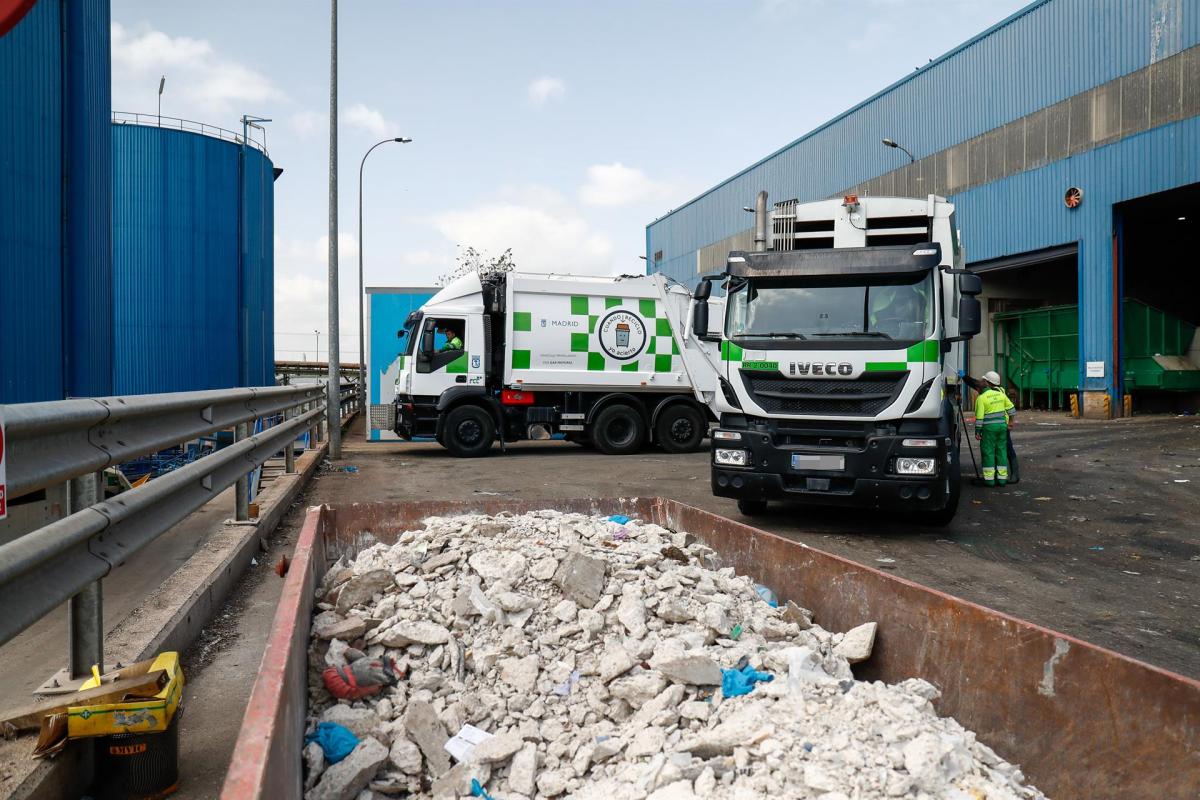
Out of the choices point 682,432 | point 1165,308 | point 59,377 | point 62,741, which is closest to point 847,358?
point 62,741

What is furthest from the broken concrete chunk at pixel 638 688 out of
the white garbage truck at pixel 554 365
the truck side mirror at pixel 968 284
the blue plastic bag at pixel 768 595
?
the white garbage truck at pixel 554 365

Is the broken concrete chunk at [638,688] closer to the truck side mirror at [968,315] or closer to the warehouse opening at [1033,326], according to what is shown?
the truck side mirror at [968,315]

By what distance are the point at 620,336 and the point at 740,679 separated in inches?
494

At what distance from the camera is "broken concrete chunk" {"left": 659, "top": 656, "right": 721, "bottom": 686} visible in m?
2.77

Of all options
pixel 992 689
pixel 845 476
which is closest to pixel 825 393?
pixel 845 476

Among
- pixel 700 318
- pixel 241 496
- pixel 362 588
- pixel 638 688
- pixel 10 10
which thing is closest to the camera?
pixel 10 10

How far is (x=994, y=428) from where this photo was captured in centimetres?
1009

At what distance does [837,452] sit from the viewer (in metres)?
7.07

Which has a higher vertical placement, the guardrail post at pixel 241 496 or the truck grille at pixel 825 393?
the truck grille at pixel 825 393

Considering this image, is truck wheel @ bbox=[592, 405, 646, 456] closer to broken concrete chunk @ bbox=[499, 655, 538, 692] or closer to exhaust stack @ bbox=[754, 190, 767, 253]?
exhaust stack @ bbox=[754, 190, 767, 253]

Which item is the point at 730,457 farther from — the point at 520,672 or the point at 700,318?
the point at 520,672

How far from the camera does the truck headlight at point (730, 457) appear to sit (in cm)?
745

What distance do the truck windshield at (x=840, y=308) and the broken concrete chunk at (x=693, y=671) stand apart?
4.83 m

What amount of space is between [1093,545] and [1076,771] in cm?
554
